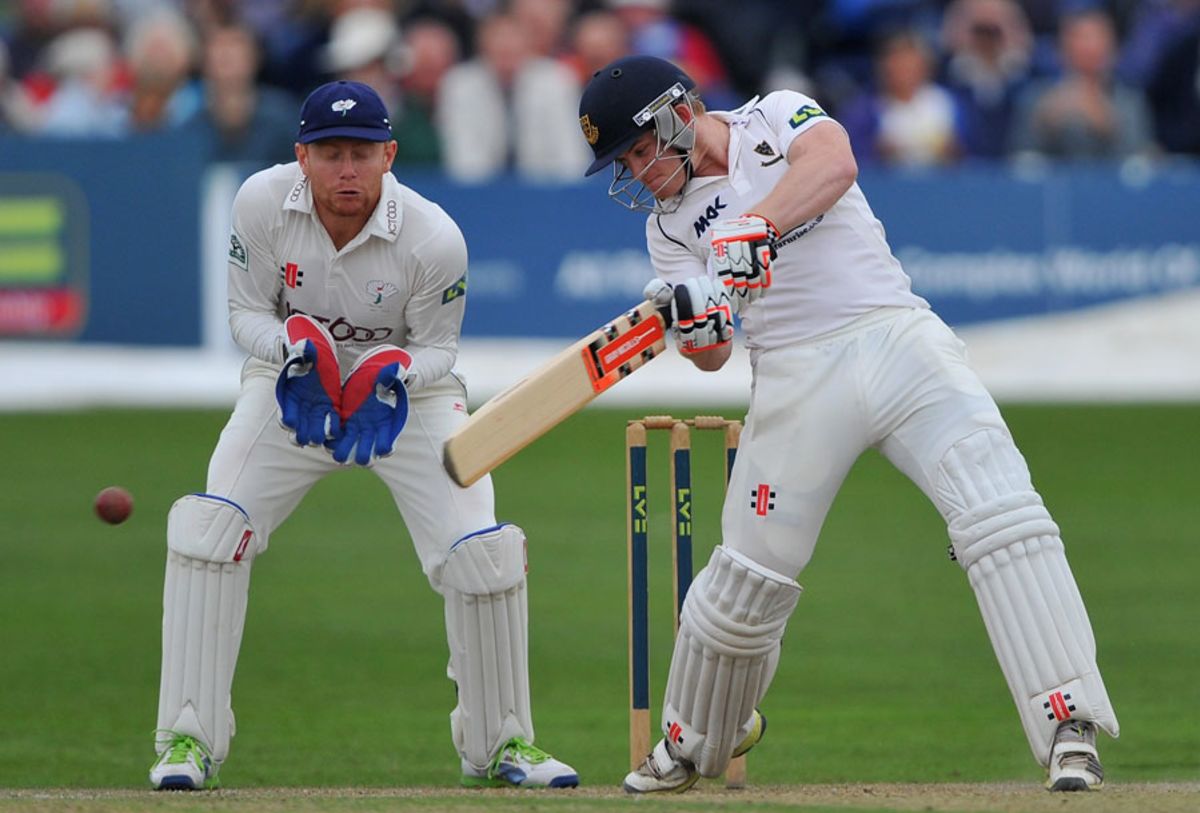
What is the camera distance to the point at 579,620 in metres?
8.74

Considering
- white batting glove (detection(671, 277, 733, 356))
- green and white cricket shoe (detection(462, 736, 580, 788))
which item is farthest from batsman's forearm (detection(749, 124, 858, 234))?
green and white cricket shoe (detection(462, 736, 580, 788))

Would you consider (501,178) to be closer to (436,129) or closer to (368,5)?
(436,129)

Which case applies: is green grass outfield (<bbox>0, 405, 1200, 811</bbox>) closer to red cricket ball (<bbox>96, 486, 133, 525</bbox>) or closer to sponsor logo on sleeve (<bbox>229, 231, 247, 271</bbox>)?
red cricket ball (<bbox>96, 486, 133, 525</bbox>)

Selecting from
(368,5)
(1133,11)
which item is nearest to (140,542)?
(368,5)

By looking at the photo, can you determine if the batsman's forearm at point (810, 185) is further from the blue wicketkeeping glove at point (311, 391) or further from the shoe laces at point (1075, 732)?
the shoe laces at point (1075, 732)

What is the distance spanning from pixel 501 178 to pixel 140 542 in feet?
17.5

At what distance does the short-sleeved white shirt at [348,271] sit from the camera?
19.1ft

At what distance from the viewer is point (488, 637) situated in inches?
236

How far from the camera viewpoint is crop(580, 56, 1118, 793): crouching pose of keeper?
5285mm

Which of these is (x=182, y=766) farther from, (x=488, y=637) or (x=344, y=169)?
(x=344, y=169)

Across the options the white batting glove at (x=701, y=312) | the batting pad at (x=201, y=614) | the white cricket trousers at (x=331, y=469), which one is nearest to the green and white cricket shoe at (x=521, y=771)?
the white cricket trousers at (x=331, y=469)

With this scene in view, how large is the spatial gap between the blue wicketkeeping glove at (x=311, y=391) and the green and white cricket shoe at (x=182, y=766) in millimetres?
850

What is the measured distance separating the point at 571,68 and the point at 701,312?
34.2 ft

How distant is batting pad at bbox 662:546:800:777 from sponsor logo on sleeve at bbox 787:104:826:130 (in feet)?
3.56
